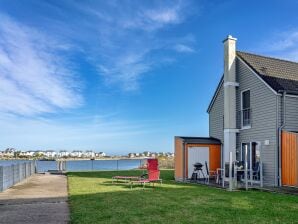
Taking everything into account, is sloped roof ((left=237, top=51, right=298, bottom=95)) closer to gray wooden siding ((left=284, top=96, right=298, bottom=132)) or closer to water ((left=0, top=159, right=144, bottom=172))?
gray wooden siding ((left=284, top=96, right=298, bottom=132))

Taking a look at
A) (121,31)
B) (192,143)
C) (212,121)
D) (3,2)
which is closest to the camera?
(3,2)

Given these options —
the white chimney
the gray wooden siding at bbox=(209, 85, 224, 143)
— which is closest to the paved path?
the white chimney

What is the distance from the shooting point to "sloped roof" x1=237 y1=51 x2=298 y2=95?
54.8 ft

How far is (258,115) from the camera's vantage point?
17.2 meters

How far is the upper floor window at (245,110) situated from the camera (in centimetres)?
1808

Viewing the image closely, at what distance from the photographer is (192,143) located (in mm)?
19188

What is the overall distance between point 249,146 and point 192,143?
3078 mm

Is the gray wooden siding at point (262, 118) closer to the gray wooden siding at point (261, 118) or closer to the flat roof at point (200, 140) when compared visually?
the gray wooden siding at point (261, 118)

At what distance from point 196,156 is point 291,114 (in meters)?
5.65

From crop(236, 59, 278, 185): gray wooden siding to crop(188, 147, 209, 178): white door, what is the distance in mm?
1942

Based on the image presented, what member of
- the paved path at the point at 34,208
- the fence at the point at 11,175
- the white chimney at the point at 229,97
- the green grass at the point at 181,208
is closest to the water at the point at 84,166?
the fence at the point at 11,175

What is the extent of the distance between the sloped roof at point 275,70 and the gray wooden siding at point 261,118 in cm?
33

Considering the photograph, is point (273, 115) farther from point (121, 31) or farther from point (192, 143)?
point (121, 31)

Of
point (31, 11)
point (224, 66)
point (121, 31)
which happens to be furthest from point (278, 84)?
point (31, 11)
